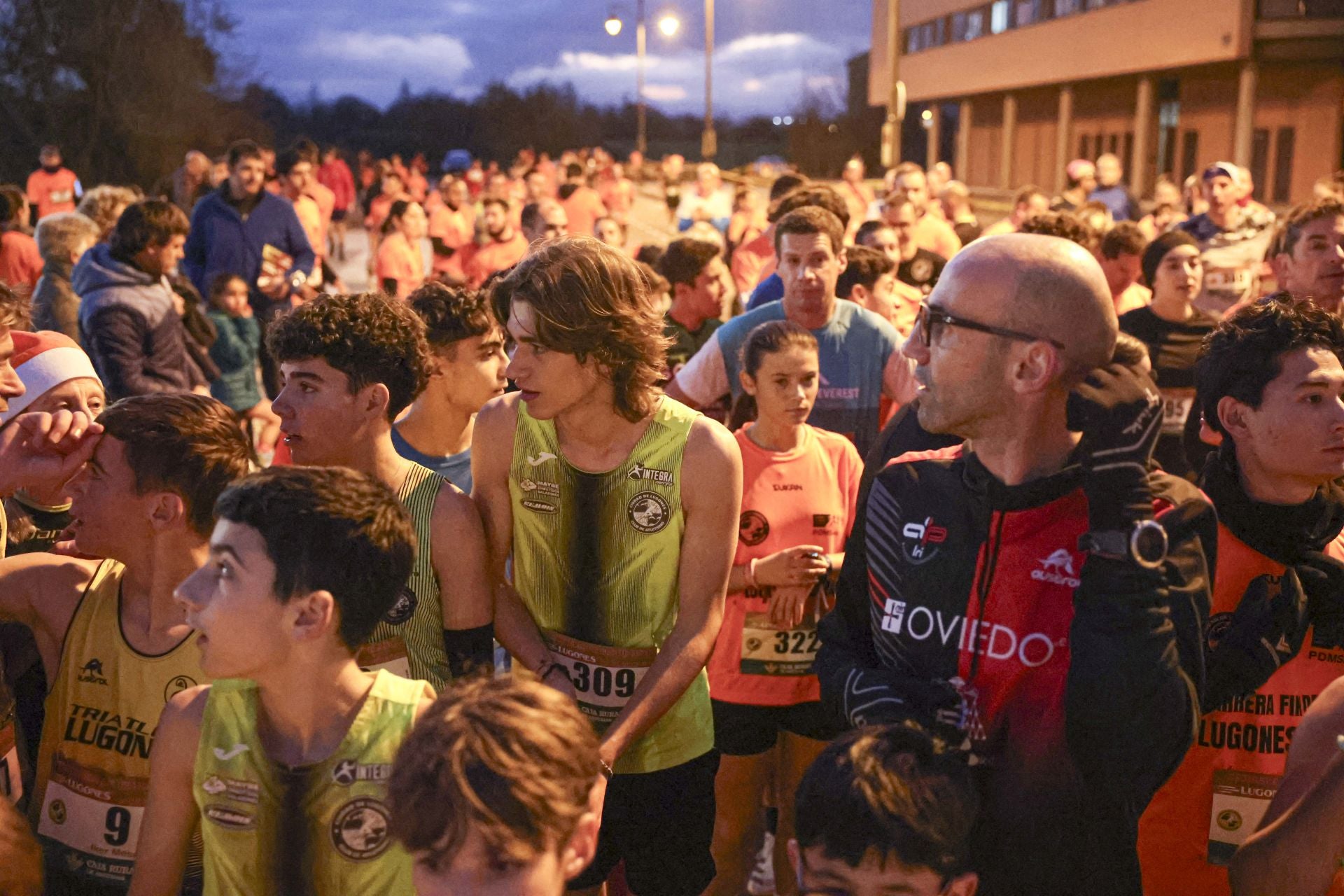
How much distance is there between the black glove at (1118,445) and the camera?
209cm

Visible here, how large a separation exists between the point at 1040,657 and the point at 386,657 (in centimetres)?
157

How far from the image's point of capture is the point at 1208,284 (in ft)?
29.5

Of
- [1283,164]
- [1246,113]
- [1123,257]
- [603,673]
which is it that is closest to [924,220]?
[1123,257]

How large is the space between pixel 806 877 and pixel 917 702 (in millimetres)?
387

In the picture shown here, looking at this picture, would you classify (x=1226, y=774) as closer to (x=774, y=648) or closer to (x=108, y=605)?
(x=774, y=648)

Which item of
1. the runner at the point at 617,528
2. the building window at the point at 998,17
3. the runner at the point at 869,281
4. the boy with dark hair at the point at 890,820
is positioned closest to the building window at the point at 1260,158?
the building window at the point at 998,17

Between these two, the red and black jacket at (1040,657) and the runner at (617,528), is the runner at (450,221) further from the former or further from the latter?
the red and black jacket at (1040,657)

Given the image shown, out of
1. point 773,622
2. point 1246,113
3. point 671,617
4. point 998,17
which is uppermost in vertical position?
point 998,17

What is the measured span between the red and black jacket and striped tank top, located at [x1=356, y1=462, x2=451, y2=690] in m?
1.12

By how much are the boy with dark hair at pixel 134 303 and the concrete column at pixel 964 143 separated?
43.9 m

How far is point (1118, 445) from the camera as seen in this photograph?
→ 6.89 feet

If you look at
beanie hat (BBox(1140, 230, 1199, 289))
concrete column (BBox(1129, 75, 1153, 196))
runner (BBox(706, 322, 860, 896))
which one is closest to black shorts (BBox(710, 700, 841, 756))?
runner (BBox(706, 322, 860, 896))

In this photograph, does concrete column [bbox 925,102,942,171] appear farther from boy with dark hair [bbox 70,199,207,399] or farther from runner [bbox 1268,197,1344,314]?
boy with dark hair [bbox 70,199,207,399]

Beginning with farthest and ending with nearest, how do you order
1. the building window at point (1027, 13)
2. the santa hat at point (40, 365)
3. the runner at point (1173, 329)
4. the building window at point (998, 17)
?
1. the building window at point (998, 17)
2. the building window at point (1027, 13)
3. the runner at point (1173, 329)
4. the santa hat at point (40, 365)
